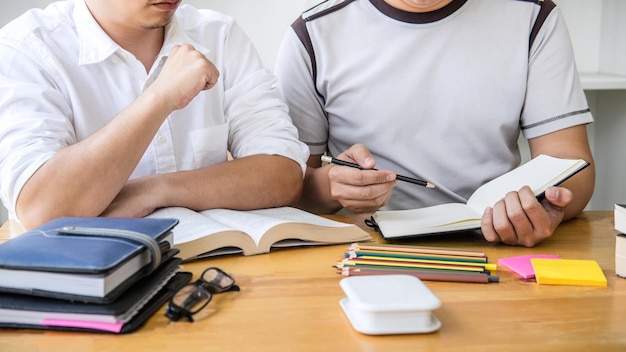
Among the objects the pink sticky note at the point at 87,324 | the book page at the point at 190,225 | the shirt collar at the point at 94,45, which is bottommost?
the book page at the point at 190,225

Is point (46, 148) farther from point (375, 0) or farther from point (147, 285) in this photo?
point (375, 0)

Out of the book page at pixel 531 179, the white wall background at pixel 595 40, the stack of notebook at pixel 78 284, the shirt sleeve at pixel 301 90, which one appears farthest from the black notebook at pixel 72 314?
the white wall background at pixel 595 40

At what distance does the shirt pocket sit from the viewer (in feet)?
5.24

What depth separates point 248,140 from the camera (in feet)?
5.19

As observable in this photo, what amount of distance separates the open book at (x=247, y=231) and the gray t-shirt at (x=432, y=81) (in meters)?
0.47

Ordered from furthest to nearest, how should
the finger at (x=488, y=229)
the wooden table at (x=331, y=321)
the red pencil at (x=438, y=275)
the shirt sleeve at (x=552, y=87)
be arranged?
the shirt sleeve at (x=552, y=87) → the finger at (x=488, y=229) → the red pencil at (x=438, y=275) → the wooden table at (x=331, y=321)

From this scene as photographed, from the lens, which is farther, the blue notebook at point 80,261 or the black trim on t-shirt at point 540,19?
the black trim on t-shirt at point 540,19

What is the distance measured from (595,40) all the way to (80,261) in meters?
2.65

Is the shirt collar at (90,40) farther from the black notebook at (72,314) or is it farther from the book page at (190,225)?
the black notebook at (72,314)

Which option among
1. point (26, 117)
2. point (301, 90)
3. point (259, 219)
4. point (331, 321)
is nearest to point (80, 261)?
point (331, 321)

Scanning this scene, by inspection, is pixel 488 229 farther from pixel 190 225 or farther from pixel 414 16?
pixel 414 16

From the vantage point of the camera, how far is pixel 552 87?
168cm

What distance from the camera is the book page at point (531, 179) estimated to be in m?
1.34

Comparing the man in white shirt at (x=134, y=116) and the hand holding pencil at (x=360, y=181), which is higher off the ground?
the man in white shirt at (x=134, y=116)
